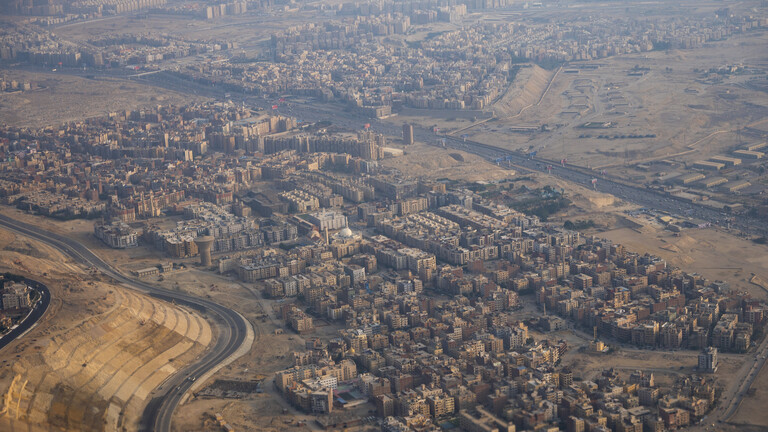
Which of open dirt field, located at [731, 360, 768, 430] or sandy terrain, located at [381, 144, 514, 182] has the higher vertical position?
open dirt field, located at [731, 360, 768, 430]

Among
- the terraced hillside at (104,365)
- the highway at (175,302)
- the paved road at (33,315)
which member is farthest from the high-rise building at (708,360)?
the paved road at (33,315)

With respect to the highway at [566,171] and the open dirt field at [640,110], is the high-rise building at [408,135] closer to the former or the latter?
the highway at [566,171]

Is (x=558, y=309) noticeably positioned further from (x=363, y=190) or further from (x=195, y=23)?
Answer: (x=195, y=23)

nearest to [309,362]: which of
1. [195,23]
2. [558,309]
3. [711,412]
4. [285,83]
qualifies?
[558,309]

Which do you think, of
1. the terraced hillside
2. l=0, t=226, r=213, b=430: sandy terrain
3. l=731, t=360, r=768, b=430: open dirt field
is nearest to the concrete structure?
l=0, t=226, r=213, b=430: sandy terrain

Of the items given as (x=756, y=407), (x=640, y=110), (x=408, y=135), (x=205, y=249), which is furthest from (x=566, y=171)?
(x=756, y=407)

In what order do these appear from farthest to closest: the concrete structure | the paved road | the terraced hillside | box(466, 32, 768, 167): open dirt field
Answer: box(466, 32, 768, 167): open dirt field
the concrete structure
the paved road
the terraced hillside

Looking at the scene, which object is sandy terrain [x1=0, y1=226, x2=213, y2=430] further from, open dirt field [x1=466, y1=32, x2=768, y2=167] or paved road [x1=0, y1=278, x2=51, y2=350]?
open dirt field [x1=466, y1=32, x2=768, y2=167]

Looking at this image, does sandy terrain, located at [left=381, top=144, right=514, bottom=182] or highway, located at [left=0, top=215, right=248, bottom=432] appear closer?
highway, located at [left=0, top=215, right=248, bottom=432]
